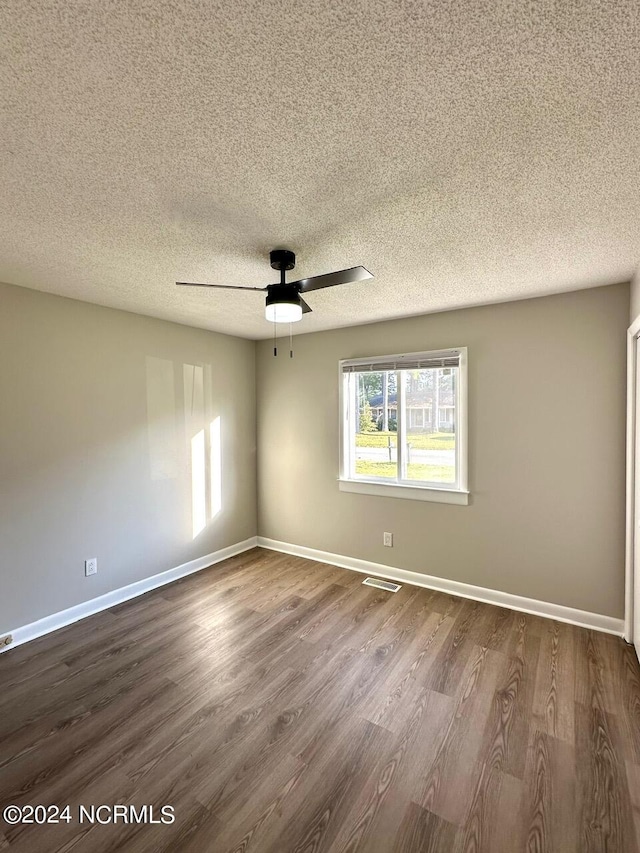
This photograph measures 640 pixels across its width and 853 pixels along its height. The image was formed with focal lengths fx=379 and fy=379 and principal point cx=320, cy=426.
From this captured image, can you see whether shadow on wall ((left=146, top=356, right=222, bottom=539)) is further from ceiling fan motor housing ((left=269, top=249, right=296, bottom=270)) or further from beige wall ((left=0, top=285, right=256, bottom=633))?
ceiling fan motor housing ((left=269, top=249, right=296, bottom=270))

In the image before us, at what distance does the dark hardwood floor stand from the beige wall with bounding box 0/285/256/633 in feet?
1.76

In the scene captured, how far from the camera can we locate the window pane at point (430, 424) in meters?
3.47

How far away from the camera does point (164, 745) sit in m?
1.84

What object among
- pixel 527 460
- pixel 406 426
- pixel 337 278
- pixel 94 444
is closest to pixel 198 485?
pixel 94 444

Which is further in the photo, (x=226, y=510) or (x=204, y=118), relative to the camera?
(x=226, y=510)

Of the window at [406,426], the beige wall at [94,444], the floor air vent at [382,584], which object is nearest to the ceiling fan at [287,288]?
the beige wall at [94,444]

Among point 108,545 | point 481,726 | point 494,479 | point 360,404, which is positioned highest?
point 360,404

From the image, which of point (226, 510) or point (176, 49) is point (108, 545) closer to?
point (226, 510)

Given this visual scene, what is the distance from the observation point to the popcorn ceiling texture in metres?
0.93

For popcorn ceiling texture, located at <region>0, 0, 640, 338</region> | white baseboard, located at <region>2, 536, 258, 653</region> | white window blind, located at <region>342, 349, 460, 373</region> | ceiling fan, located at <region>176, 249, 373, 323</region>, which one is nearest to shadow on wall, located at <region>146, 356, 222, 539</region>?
white baseboard, located at <region>2, 536, 258, 653</region>

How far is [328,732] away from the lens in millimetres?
1925

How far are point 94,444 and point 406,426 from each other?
110 inches

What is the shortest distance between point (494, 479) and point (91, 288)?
3.51m

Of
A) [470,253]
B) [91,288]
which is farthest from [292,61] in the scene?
[91,288]
